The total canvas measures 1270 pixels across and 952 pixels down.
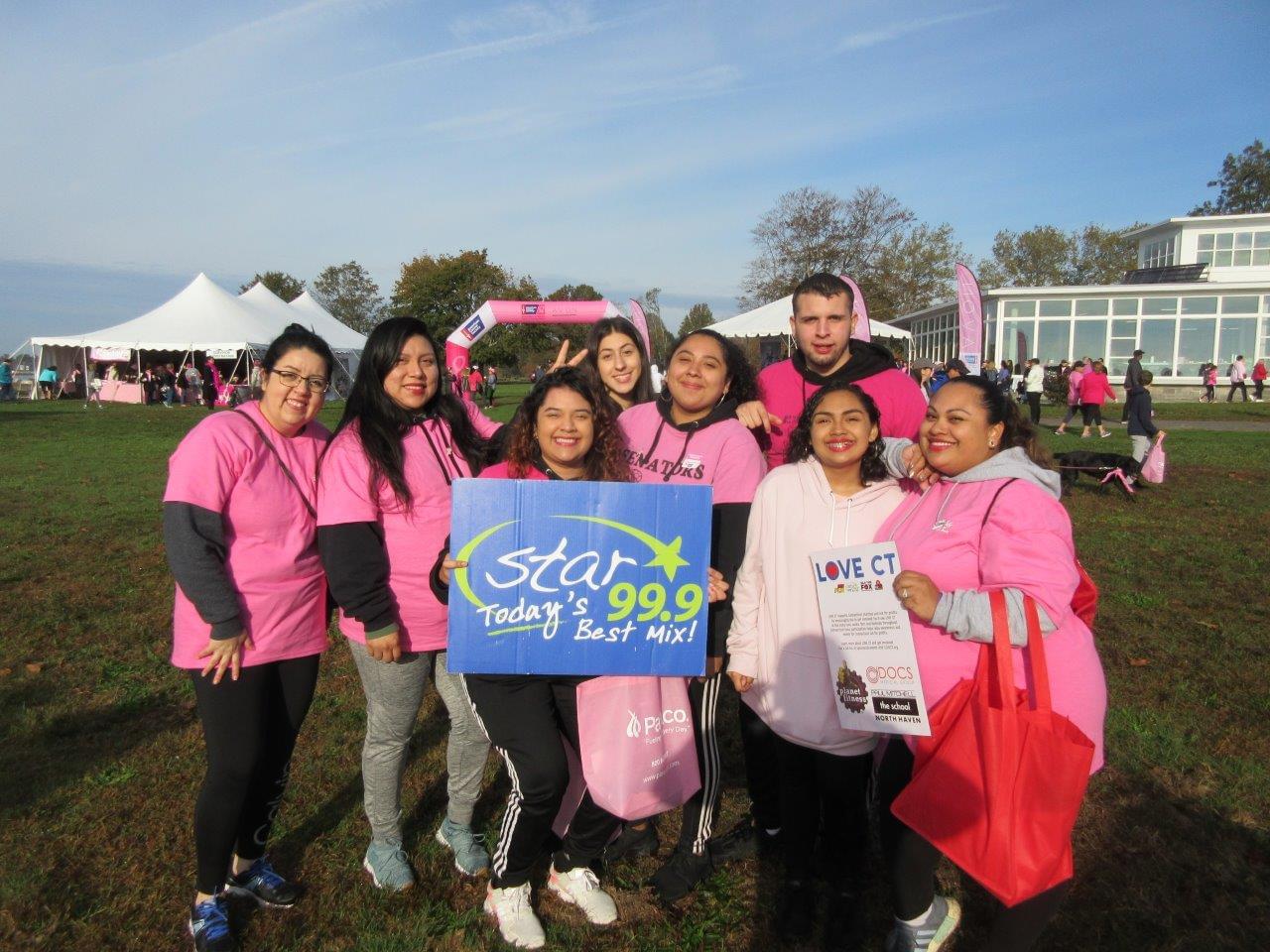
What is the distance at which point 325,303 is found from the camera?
77625 mm

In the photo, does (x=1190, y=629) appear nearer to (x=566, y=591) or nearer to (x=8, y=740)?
(x=566, y=591)

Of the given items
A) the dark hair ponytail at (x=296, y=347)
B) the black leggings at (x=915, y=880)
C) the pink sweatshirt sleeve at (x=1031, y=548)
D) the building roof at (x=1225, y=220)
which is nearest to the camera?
the pink sweatshirt sleeve at (x=1031, y=548)

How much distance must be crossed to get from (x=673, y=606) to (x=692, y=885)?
1.41 meters

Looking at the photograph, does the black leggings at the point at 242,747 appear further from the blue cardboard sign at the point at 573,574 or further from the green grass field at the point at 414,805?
the blue cardboard sign at the point at 573,574

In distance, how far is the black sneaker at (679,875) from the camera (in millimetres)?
3385

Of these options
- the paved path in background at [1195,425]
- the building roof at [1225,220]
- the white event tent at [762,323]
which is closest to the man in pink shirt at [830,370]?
the paved path in background at [1195,425]

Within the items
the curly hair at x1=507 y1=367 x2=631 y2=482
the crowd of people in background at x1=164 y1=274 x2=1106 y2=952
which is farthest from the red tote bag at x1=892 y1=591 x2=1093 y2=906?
the curly hair at x1=507 y1=367 x2=631 y2=482

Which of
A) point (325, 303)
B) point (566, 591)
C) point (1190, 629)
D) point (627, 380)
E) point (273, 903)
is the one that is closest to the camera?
point (566, 591)

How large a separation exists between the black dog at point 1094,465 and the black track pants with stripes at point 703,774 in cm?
983

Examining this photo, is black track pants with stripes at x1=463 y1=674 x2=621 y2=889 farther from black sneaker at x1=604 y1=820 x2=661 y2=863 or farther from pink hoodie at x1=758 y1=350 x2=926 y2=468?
pink hoodie at x1=758 y1=350 x2=926 y2=468

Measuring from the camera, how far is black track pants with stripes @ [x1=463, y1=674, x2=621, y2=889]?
289 centimetres

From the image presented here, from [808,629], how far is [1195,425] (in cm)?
2502

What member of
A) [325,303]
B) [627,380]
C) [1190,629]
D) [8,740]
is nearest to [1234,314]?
[1190,629]

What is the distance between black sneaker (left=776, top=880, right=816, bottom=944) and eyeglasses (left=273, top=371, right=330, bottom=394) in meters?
2.69
